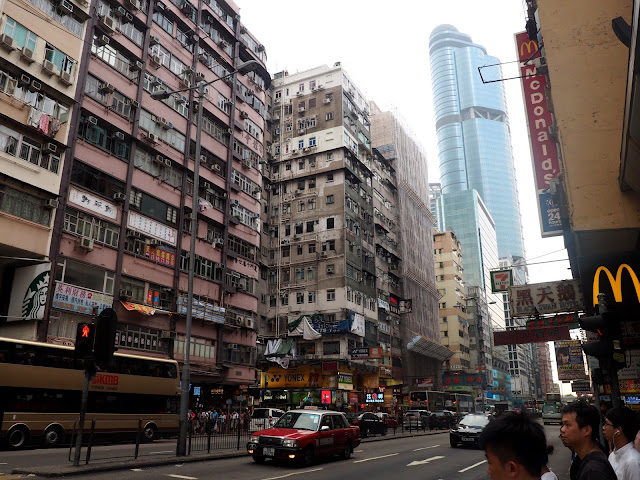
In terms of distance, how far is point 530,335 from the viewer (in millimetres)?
19328

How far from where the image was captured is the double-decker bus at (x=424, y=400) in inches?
2248

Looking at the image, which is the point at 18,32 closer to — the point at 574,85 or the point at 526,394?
the point at 574,85

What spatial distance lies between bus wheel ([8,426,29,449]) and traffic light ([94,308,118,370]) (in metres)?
8.72

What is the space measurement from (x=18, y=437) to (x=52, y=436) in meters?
1.33

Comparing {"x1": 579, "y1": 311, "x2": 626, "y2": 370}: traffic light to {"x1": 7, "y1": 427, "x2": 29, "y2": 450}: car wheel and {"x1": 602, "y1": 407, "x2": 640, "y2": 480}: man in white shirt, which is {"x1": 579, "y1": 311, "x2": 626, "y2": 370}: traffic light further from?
{"x1": 7, "y1": 427, "x2": 29, "y2": 450}: car wheel

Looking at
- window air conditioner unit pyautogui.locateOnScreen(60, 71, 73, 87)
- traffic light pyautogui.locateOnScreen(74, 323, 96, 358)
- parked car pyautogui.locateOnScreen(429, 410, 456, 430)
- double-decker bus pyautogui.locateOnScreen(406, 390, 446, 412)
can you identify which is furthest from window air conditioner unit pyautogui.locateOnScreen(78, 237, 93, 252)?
double-decker bus pyautogui.locateOnScreen(406, 390, 446, 412)

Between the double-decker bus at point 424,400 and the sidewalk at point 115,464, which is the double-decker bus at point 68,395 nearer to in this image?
the sidewalk at point 115,464

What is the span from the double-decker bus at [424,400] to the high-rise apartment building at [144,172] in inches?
955

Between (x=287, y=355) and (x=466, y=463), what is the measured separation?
30796 mm

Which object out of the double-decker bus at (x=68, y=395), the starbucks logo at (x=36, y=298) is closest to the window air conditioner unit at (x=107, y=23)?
the starbucks logo at (x=36, y=298)

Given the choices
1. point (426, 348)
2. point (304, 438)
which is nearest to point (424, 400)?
point (426, 348)

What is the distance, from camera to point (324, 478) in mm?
12266

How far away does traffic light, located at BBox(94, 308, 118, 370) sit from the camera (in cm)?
1278

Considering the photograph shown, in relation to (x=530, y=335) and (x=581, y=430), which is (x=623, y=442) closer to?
(x=581, y=430)
